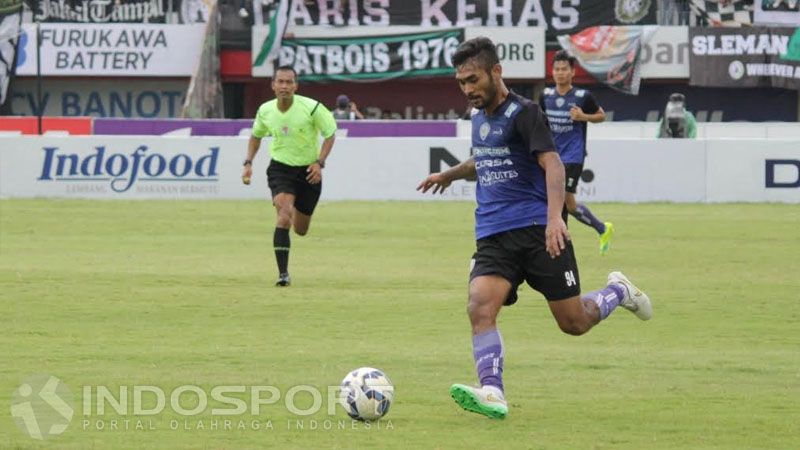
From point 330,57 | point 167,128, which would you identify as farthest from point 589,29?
point 167,128

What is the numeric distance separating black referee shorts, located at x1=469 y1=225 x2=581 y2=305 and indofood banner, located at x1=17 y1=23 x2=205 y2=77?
38.5 metres

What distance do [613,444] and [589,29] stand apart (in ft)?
128

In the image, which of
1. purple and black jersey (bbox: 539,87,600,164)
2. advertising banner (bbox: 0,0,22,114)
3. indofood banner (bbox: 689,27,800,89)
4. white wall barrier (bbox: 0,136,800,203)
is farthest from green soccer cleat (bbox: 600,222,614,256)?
advertising banner (bbox: 0,0,22,114)

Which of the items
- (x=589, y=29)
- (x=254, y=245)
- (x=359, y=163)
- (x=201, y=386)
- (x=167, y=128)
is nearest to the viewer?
(x=201, y=386)

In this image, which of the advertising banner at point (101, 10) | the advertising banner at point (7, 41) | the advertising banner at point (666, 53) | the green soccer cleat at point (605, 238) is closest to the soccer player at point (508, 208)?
the green soccer cleat at point (605, 238)

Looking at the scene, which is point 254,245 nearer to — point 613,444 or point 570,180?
point 570,180

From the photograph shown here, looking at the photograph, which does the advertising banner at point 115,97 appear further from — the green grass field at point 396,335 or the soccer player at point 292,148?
the soccer player at point 292,148

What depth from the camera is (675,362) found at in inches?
449

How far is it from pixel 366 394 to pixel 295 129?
28.8 ft

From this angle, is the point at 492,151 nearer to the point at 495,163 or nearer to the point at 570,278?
the point at 495,163

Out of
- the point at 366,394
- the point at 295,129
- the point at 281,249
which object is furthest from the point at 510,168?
the point at 295,129

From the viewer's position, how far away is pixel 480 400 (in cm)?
877

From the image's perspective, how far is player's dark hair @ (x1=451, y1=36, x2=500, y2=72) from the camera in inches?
360

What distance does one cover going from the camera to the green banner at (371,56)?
46.7 meters
